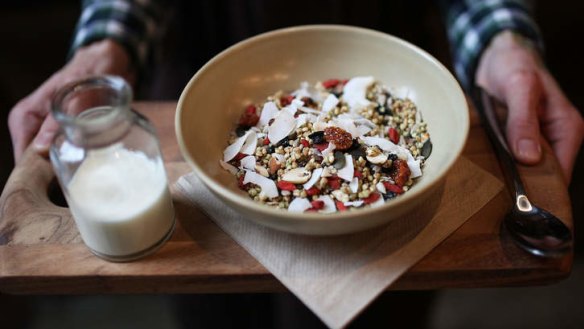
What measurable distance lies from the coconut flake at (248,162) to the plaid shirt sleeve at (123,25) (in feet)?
1.94

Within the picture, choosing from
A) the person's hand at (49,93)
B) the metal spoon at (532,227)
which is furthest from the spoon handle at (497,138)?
the person's hand at (49,93)

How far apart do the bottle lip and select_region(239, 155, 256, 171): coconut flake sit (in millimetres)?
206

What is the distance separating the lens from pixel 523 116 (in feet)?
3.19

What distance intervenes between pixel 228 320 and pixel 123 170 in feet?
2.58

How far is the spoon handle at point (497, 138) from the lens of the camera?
0.87m

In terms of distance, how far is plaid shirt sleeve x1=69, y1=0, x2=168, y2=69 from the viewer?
4.19ft

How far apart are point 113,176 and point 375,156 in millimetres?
377

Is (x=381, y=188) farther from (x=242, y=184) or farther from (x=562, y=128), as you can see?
(x=562, y=128)

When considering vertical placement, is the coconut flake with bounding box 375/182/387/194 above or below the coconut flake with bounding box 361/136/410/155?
below

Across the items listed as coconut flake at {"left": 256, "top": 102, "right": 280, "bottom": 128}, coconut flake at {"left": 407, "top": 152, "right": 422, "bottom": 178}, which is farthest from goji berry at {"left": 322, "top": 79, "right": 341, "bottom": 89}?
coconut flake at {"left": 407, "top": 152, "right": 422, "bottom": 178}

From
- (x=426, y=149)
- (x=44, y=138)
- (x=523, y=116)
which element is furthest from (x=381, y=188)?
(x=44, y=138)

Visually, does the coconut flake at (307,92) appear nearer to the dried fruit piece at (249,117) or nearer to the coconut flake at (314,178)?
the dried fruit piece at (249,117)

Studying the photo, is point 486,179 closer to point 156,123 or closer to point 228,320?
point 156,123

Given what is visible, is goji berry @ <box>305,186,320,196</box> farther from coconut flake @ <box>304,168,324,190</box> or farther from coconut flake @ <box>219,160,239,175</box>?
coconut flake @ <box>219,160,239,175</box>
